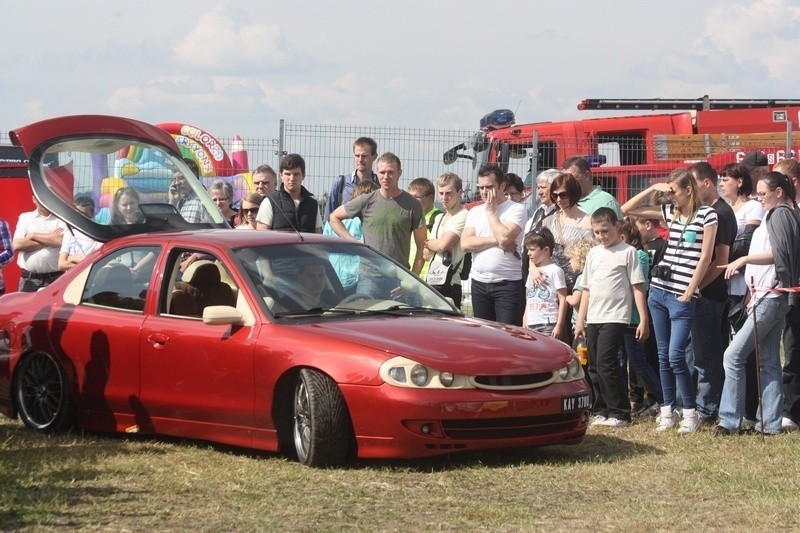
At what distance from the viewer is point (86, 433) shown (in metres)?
9.53

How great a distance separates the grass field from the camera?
6305 millimetres

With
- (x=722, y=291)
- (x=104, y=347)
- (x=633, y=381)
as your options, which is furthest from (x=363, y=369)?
(x=633, y=381)

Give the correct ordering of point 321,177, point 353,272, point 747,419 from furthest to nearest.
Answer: point 321,177 → point 747,419 → point 353,272

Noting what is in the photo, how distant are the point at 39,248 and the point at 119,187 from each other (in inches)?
87.7

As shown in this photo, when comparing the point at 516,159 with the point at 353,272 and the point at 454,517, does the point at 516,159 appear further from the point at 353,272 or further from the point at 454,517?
the point at 454,517

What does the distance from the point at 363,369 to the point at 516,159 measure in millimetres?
10445

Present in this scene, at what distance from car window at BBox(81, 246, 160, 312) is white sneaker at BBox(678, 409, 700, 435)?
12.8ft

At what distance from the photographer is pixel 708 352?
9.78 metres

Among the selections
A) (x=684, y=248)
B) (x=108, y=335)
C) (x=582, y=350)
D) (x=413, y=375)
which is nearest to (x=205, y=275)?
(x=108, y=335)

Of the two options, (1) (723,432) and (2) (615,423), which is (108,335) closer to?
(2) (615,423)

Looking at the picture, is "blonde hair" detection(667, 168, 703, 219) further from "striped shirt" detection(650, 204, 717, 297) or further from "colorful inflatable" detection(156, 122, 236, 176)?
"colorful inflatable" detection(156, 122, 236, 176)

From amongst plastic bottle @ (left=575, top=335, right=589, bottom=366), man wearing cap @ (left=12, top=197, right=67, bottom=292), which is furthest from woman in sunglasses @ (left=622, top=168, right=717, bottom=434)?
man wearing cap @ (left=12, top=197, right=67, bottom=292)

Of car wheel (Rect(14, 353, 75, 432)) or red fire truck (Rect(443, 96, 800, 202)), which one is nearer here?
car wheel (Rect(14, 353, 75, 432))

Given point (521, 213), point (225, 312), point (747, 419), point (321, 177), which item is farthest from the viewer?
point (321, 177)
